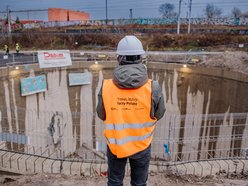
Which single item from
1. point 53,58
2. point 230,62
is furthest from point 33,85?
point 230,62

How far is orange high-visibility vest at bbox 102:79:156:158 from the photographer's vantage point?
4.74 feet

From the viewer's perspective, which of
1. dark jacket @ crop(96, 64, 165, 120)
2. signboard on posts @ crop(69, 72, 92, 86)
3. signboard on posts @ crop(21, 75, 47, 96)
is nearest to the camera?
dark jacket @ crop(96, 64, 165, 120)

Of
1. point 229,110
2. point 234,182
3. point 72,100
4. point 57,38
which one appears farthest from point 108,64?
point 57,38

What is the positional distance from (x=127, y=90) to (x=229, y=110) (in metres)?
9.51

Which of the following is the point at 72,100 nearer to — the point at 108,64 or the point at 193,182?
the point at 108,64

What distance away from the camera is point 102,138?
5855mm

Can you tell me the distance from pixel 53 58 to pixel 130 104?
10.2 meters

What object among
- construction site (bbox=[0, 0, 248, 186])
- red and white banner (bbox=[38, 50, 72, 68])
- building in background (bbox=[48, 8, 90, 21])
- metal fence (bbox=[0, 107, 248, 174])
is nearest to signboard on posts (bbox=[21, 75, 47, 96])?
→ construction site (bbox=[0, 0, 248, 186])

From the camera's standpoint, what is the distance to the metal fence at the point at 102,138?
4312 millimetres

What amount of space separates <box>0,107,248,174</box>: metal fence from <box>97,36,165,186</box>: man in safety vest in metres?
1.75

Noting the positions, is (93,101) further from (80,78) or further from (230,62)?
(230,62)

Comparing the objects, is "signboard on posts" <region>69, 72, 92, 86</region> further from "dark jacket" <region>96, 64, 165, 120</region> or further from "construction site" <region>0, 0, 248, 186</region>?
"dark jacket" <region>96, 64, 165, 120</region>

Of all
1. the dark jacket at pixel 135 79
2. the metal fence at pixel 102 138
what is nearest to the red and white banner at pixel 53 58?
the metal fence at pixel 102 138

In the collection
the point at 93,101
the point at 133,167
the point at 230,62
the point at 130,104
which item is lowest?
the point at 93,101
